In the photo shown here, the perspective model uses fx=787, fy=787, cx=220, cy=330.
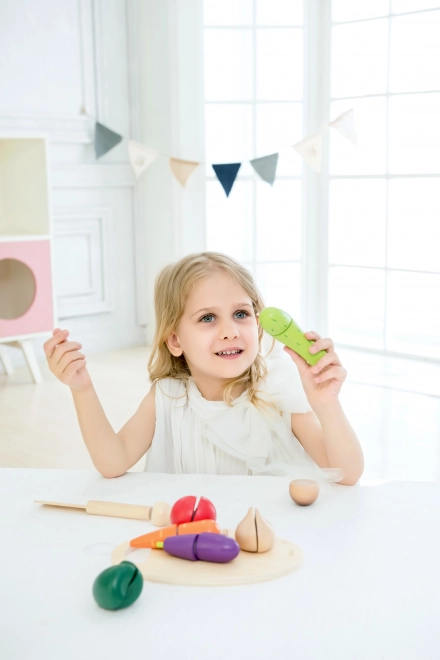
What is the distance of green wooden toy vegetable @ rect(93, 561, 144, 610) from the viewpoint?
0.61 metres

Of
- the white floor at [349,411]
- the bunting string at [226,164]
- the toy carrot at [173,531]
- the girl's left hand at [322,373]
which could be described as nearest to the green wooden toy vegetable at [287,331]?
the girl's left hand at [322,373]

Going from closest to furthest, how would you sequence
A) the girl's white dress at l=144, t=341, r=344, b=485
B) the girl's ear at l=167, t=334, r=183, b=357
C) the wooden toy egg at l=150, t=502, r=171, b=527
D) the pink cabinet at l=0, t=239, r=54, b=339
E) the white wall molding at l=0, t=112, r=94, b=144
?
the wooden toy egg at l=150, t=502, r=171, b=527 → the girl's white dress at l=144, t=341, r=344, b=485 → the girl's ear at l=167, t=334, r=183, b=357 → the pink cabinet at l=0, t=239, r=54, b=339 → the white wall molding at l=0, t=112, r=94, b=144

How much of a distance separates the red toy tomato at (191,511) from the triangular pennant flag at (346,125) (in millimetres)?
2945

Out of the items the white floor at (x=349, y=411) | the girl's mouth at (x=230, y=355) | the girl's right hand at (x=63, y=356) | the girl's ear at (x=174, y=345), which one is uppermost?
the girl's right hand at (x=63, y=356)

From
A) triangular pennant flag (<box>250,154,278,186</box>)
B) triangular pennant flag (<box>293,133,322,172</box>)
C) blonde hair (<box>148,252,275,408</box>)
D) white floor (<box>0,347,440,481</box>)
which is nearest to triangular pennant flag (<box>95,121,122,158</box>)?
triangular pennant flag (<box>250,154,278,186</box>)

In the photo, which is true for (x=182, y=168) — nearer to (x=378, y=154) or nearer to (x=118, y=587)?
(x=378, y=154)

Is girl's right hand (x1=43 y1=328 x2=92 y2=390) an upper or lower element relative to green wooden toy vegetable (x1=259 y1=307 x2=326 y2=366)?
lower

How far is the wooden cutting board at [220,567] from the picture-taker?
67cm

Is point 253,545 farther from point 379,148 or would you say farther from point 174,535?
point 379,148

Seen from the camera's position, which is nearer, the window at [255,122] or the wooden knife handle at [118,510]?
the wooden knife handle at [118,510]

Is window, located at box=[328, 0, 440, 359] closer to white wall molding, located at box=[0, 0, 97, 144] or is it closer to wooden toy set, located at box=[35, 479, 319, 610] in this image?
white wall molding, located at box=[0, 0, 97, 144]

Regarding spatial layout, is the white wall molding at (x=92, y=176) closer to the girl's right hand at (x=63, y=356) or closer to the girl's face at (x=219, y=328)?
the girl's face at (x=219, y=328)

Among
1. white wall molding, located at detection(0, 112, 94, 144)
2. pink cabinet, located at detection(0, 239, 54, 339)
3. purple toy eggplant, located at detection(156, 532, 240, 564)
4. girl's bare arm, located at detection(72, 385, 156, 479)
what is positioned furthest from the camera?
white wall molding, located at detection(0, 112, 94, 144)

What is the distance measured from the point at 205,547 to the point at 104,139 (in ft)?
10.8
